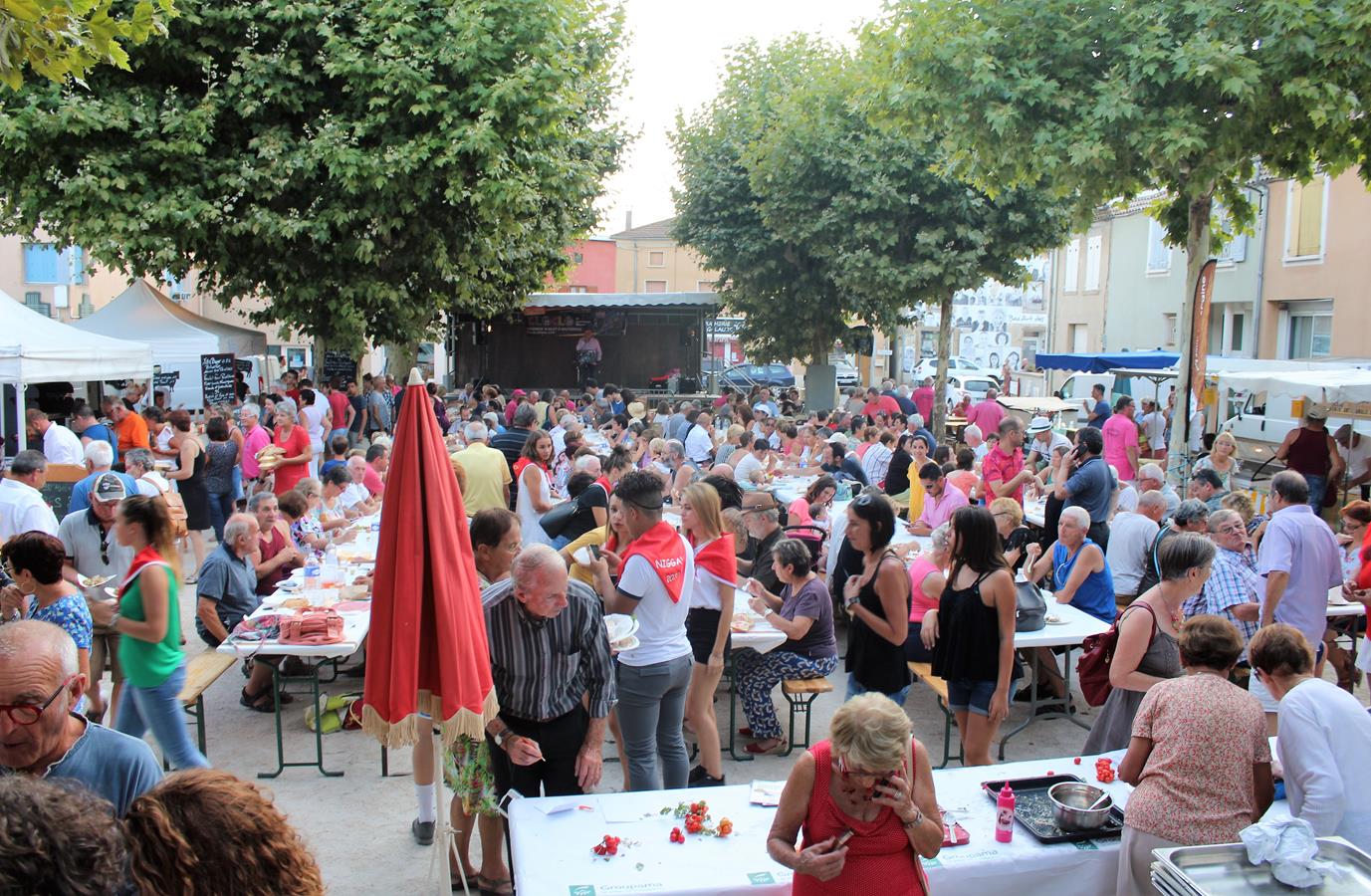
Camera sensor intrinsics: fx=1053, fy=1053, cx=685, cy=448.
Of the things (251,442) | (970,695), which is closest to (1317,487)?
(970,695)

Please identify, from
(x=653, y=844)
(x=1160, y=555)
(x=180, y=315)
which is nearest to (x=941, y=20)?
(x=1160, y=555)

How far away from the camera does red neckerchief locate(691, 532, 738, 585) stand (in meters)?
5.53

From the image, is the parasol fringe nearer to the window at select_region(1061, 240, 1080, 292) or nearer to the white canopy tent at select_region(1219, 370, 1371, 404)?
the white canopy tent at select_region(1219, 370, 1371, 404)

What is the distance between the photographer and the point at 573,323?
3073 centimetres

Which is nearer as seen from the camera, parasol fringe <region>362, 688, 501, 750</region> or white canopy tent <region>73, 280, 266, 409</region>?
parasol fringe <region>362, 688, 501, 750</region>

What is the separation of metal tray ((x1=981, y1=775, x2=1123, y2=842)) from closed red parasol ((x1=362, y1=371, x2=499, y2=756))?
82.5 inches

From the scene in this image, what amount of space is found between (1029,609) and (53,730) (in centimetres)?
496

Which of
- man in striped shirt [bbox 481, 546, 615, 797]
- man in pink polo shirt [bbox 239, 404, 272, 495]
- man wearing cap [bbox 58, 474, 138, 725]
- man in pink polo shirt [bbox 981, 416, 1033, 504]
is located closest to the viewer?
man in striped shirt [bbox 481, 546, 615, 797]

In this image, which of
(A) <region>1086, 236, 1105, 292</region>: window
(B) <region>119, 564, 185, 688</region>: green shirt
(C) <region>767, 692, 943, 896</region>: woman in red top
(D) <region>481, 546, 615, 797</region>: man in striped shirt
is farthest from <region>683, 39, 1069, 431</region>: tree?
(C) <region>767, 692, 943, 896</region>: woman in red top

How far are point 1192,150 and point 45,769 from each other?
10728mm

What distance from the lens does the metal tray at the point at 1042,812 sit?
3.96m

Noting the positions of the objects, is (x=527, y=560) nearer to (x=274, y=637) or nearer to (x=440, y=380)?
(x=274, y=637)

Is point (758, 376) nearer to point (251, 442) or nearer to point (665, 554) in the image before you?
point (251, 442)

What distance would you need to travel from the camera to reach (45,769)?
2988mm
